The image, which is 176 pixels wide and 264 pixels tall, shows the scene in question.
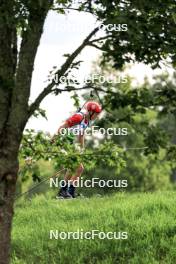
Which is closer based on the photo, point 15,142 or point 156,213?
point 15,142

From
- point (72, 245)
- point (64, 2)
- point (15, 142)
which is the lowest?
point (72, 245)

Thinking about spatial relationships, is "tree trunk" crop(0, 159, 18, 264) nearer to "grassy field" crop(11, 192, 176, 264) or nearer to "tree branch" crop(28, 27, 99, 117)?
"tree branch" crop(28, 27, 99, 117)

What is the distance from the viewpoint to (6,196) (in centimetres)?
938

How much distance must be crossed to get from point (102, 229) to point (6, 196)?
386 centimetres

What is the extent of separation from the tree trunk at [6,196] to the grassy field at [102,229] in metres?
2.72

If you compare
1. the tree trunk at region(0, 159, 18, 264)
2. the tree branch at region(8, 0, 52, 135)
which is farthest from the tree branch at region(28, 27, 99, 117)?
the tree trunk at region(0, 159, 18, 264)

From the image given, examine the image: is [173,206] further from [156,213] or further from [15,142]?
[15,142]

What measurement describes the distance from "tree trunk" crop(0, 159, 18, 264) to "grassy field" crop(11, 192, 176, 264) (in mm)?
2724

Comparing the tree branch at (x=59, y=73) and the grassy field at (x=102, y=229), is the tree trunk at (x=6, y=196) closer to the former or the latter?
the tree branch at (x=59, y=73)

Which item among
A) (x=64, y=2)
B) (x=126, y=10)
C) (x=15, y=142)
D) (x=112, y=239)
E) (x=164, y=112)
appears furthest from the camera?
(x=112, y=239)

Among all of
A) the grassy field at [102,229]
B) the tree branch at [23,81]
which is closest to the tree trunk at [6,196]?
the tree branch at [23,81]

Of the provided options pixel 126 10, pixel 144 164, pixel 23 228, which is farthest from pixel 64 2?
pixel 144 164

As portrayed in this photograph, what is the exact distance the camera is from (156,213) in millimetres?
13672

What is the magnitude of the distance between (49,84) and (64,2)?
140cm
